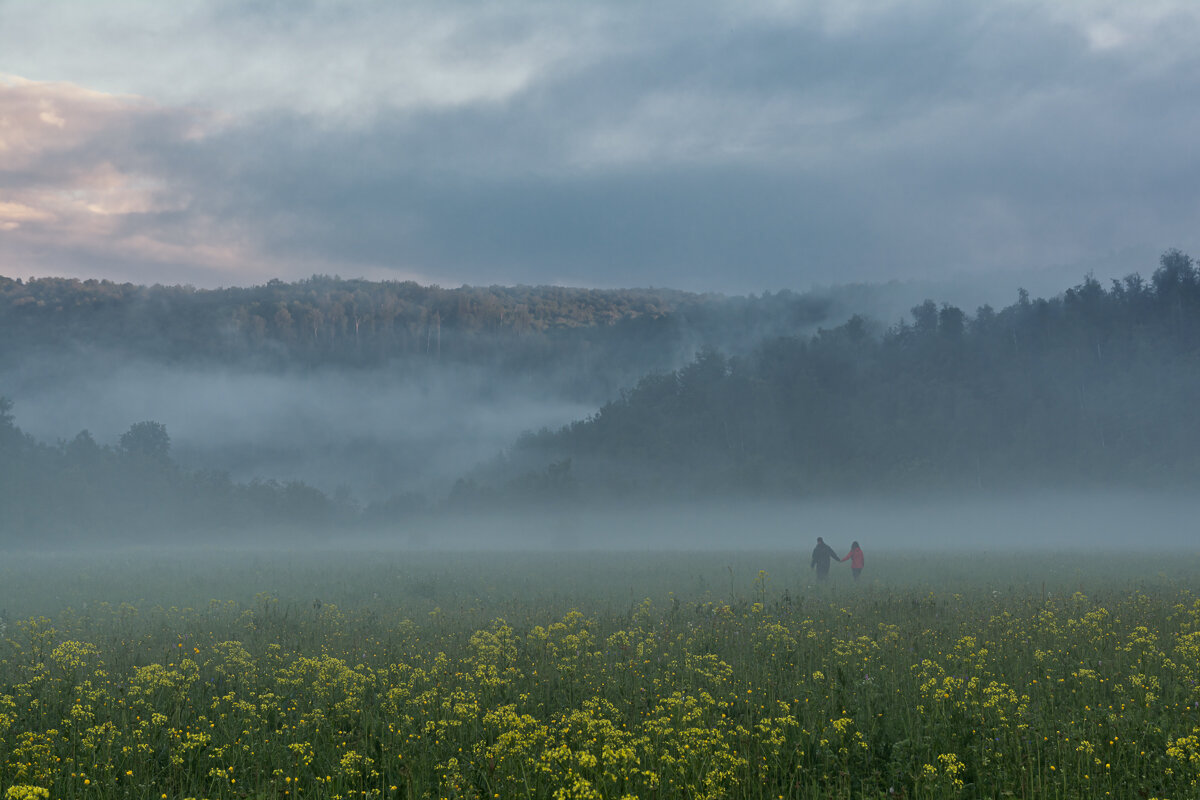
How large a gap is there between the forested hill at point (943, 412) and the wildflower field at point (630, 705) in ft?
270

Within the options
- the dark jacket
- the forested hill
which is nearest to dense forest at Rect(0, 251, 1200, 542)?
the forested hill

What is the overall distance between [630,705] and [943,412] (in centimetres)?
11288

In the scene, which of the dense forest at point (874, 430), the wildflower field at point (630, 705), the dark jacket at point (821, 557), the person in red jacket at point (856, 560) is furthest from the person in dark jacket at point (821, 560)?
the dense forest at point (874, 430)

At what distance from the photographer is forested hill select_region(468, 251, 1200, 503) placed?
3984 inches

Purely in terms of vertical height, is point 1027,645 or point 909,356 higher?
point 909,356

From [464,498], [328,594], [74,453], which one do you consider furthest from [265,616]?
[464,498]

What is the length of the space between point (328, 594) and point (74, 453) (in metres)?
78.8

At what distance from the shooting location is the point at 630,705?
9031 millimetres

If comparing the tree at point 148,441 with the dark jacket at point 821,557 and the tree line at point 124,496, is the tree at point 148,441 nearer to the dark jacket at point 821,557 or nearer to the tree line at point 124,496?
the tree line at point 124,496

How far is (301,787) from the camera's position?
7.20 meters

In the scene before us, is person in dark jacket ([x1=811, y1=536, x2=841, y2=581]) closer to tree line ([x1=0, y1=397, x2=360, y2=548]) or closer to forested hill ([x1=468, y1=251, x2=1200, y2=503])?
forested hill ([x1=468, y1=251, x2=1200, y2=503])

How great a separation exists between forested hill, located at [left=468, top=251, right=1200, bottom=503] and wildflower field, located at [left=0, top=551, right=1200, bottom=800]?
8223 centimetres

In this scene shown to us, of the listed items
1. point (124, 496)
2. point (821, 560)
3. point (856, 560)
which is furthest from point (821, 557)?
point (124, 496)

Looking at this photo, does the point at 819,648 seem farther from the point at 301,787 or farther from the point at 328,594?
the point at 328,594
